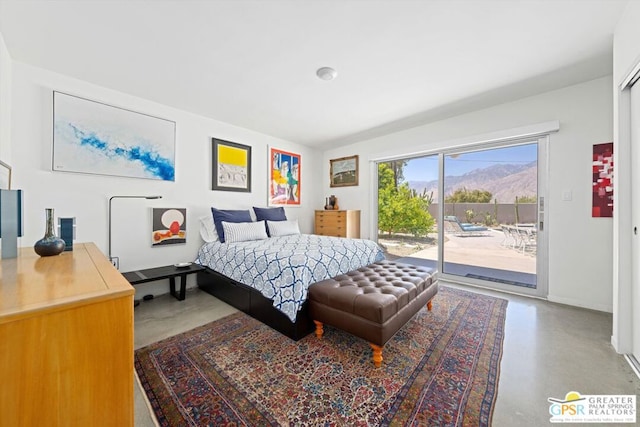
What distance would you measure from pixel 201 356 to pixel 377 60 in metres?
2.91

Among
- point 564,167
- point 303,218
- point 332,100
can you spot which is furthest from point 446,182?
point 303,218

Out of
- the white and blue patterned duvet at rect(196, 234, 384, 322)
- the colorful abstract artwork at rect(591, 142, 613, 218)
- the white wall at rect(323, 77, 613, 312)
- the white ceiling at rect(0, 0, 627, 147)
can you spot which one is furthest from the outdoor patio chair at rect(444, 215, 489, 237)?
the white ceiling at rect(0, 0, 627, 147)

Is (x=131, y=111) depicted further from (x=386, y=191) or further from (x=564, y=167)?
(x=564, y=167)

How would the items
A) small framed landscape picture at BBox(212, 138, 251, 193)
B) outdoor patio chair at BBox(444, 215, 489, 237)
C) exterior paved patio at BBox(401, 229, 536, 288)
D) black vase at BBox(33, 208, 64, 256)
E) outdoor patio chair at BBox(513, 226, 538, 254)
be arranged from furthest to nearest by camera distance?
small framed landscape picture at BBox(212, 138, 251, 193) → outdoor patio chair at BBox(444, 215, 489, 237) → exterior paved patio at BBox(401, 229, 536, 288) → outdoor patio chair at BBox(513, 226, 538, 254) → black vase at BBox(33, 208, 64, 256)

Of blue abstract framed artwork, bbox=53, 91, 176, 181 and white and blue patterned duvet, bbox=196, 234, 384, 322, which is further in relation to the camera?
blue abstract framed artwork, bbox=53, 91, 176, 181

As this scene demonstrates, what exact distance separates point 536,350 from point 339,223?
3.11 m

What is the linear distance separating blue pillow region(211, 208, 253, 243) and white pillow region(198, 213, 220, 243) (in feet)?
0.28

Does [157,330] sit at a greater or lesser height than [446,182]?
Result: lesser

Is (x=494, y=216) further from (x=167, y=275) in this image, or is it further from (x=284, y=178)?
(x=167, y=275)

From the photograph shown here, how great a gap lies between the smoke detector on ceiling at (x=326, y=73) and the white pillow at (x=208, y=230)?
7.92ft

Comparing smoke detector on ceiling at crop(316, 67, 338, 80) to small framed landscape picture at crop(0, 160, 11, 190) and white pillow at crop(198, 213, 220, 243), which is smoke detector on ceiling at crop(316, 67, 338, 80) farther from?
small framed landscape picture at crop(0, 160, 11, 190)

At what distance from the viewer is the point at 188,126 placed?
3369 mm

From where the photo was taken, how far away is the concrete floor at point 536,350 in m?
1.39

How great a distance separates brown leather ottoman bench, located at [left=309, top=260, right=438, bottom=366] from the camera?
1.69 m
